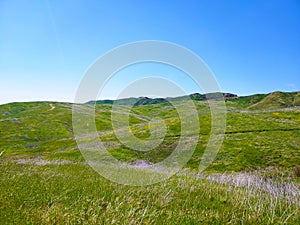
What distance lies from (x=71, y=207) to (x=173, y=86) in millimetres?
10319

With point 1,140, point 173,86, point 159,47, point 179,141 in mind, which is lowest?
point 1,140

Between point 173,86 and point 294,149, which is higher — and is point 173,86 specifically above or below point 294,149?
above

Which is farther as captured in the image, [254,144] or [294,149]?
[254,144]

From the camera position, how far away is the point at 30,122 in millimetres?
146625

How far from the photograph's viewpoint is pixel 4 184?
8.01m

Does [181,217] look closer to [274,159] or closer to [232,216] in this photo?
[232,216]

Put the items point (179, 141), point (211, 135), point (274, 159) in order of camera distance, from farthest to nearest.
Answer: point (211, 135) < point (179, 141) < point (274, 159)

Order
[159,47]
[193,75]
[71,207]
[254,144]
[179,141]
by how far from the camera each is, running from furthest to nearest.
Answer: [179,141]
[254,144]
[159,47]
[193,75]
[71,207]

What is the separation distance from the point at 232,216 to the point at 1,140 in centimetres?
12290

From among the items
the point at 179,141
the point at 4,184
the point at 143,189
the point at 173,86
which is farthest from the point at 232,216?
the point at 179,141

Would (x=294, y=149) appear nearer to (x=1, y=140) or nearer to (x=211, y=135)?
(x=211, y=135)

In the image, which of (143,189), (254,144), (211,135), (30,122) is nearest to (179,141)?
(211,135)

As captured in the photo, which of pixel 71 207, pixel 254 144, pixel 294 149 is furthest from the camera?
pixel 254 144

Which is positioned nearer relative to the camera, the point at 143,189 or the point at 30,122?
the point at 143,189
